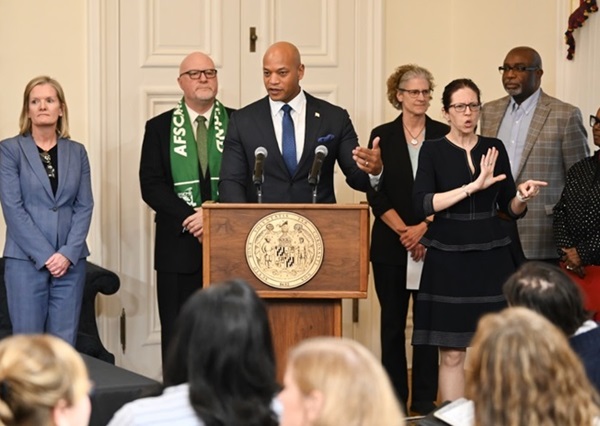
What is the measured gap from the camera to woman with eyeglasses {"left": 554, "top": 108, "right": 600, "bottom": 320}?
213 inches

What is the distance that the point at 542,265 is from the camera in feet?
10.2

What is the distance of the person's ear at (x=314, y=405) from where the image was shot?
6.69ft

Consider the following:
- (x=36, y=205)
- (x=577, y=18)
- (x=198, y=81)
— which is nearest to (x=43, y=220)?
(x=36, y=205)

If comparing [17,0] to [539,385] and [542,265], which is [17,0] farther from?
[539,385]

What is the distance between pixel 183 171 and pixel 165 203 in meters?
0.19

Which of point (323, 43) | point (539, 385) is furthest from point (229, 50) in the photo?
point (539, 385)

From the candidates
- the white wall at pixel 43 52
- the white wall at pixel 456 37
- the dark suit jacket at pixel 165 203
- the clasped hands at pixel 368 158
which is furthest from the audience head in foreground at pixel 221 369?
the white wall at pixel 456 37

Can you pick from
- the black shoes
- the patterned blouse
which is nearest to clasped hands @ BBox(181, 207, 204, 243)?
the black shoes

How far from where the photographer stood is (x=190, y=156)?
577 centimetres

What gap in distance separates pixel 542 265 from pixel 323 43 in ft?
13.5

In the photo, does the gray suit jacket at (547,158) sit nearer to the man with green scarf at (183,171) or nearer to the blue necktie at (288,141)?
the blue necktie at (288,141)

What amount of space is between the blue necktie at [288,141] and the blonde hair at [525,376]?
276 cm

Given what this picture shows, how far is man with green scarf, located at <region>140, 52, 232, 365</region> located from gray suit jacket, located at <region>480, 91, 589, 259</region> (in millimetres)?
1523

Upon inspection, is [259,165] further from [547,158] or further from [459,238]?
[547,158]
